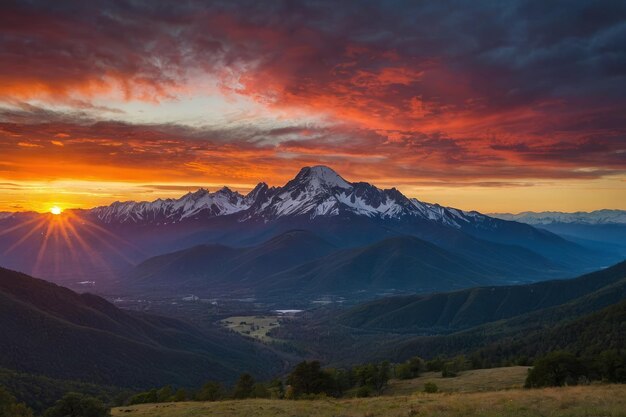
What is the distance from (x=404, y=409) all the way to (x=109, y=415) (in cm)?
3659

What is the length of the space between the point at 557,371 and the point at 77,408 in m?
66.3

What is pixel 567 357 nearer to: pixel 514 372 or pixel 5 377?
pixel 514 372

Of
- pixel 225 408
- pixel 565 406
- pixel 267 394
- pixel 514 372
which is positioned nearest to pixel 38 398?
pixel 267 394

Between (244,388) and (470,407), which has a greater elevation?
(470,407)

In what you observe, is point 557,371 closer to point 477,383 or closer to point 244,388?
point 477,383

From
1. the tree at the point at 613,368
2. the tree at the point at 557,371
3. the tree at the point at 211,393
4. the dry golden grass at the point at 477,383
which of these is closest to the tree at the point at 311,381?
the dry golden grass at the point at 477,383

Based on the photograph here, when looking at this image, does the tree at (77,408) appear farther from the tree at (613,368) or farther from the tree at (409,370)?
the tree at (409,370)

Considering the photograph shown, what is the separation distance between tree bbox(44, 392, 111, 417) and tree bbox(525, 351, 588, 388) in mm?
58972

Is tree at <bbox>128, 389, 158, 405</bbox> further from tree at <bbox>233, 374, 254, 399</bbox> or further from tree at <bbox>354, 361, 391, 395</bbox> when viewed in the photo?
tree at <bbox>354, 361, 391, 395</bbox>

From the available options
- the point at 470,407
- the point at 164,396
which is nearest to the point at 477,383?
the point at 470,407

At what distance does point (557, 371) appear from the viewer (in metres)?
73.5

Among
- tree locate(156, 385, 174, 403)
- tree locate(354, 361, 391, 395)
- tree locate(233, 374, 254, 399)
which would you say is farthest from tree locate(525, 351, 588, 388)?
tree locate(156, 385, 174, 403)

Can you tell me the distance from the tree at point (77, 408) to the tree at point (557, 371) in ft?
193

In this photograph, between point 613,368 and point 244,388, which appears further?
point 244,388
